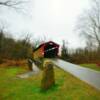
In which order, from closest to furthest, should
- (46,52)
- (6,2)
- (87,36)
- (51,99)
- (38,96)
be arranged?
(51,99) → (38,96) → (6,2) → (46,52) → (87,36)

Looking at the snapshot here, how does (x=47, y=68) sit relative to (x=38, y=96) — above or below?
Answer: above

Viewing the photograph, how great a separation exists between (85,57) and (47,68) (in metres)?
28.9

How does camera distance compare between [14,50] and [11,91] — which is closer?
[11,91]

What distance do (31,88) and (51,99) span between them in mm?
3035

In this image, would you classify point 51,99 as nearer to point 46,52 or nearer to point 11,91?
point 11,91

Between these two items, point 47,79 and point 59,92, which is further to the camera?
point 47,79

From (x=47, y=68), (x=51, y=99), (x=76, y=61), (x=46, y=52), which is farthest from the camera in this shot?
(x=76, y=61)

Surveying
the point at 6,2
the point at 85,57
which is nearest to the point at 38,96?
the point at 6,2

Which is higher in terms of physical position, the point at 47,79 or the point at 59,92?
the point at 47,79

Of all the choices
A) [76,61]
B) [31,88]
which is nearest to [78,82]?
[31,88]

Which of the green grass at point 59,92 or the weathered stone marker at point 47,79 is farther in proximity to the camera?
the weathered stone marker at point 47,79

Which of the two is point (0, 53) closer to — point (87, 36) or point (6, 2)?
point (87, 36)

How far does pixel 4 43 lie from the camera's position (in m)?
59.9

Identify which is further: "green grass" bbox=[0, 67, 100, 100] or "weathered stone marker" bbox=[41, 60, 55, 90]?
"weathered stone marker" bbox=[41, 60, 55, 90]
